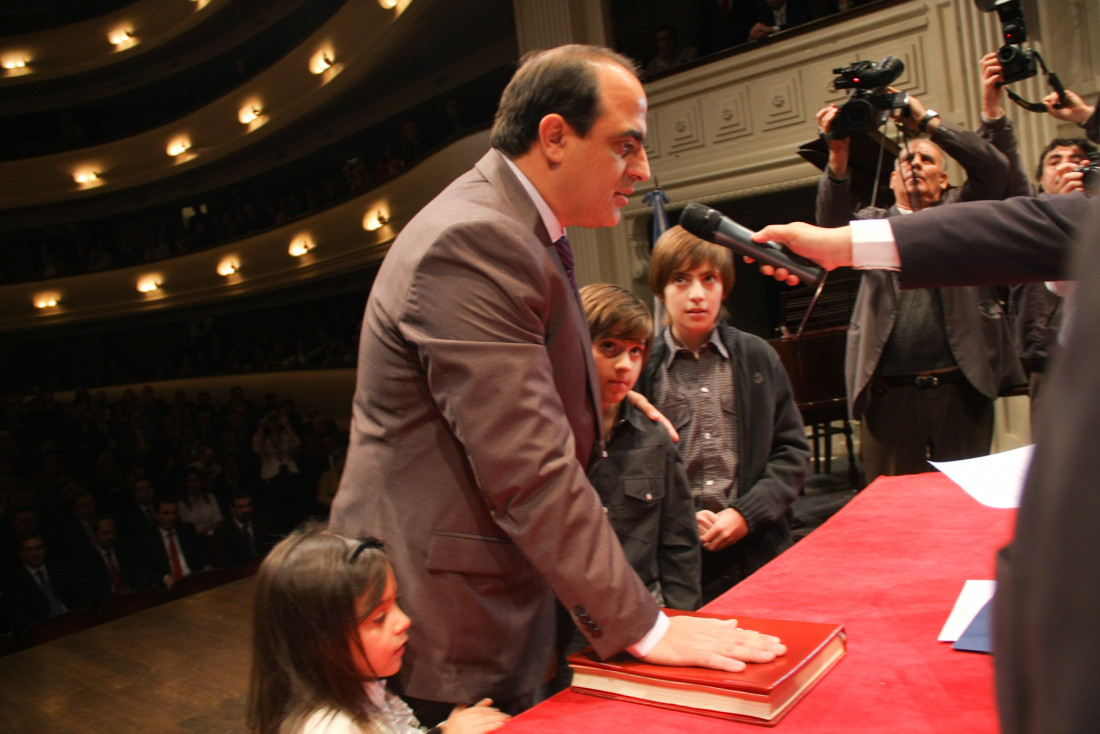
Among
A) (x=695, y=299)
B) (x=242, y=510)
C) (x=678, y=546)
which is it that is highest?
(x=695, y=299)

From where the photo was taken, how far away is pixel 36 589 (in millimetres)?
5285

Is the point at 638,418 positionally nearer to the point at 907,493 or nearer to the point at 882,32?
the point at 907,493

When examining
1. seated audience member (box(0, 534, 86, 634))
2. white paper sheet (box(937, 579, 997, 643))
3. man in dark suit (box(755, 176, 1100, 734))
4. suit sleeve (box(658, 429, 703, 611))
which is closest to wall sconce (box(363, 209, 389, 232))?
seated audience member (box(0, 534, 86, 634))

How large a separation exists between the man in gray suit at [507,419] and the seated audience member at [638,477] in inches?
18.7

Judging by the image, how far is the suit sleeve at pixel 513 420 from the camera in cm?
96

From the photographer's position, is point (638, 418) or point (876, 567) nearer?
point (876, 567)

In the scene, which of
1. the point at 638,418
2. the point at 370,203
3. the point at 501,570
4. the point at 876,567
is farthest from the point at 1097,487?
the point at 370,203

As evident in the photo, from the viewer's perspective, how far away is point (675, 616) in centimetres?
→ 98

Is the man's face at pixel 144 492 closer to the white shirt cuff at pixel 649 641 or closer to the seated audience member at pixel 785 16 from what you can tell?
the seated audience member at pixel 785 16

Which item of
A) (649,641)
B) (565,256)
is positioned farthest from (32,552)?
(649,641)

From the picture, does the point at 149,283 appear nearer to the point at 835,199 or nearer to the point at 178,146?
the point at 178,146

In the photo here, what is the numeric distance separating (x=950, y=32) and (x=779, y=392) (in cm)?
436

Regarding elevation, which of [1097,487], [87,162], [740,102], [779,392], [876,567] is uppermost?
[87,162]

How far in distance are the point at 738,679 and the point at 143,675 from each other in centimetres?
428
